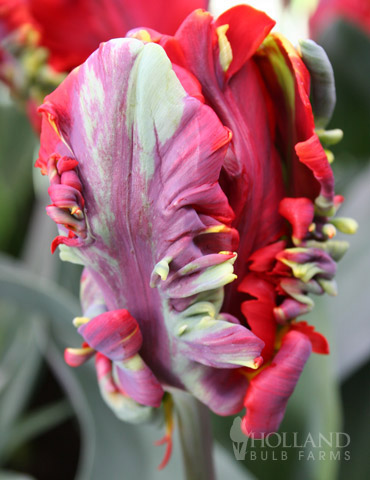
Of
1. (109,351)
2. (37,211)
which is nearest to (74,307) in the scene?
(109,351)

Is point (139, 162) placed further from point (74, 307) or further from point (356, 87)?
point (356, 87)

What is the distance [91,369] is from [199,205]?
0.25 m

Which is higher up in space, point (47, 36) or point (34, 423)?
point (47, 36)

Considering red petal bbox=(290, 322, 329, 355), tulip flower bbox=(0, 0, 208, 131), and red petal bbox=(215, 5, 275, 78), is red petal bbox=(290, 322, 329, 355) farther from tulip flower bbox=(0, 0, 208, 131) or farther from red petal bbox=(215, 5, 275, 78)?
tulip flower bbox=(0, 0, 208, 131)

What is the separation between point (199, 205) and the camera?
0.21m

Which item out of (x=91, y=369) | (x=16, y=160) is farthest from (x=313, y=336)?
(x=16, y=160)

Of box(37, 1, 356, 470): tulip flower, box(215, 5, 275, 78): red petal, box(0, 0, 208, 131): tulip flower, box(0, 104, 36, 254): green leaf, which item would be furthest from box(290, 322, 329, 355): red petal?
box(0, 104, 36, 254): green leaf

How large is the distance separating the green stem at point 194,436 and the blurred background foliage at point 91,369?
0.04 ft

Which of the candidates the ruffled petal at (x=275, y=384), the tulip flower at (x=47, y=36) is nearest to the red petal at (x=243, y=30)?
the ruffled petal at (x=275, y=384)

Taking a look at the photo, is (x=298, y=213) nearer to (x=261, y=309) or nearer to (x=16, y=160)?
(x=261, y=309)

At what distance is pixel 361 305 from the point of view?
0.53 metres

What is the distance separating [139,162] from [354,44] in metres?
0.54

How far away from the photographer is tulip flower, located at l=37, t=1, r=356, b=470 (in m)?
0.20

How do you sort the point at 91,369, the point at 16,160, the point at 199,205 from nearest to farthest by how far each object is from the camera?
the point at 199,205, the point at 91,369, the point at 16,160
